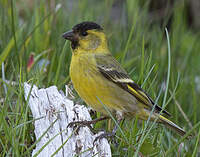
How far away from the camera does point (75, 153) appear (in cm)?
261

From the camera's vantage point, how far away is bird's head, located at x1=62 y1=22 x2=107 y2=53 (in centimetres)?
364

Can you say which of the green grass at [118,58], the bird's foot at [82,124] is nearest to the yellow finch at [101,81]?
the green grass at [118,58]

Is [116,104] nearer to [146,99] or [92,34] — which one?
[146,99]

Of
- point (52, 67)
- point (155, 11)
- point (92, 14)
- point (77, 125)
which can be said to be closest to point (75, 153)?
point (77, 125)

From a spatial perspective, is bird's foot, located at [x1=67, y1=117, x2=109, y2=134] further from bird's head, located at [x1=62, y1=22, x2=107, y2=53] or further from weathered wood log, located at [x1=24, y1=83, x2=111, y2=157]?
bird's head, located at [x1=62, y1=22, x2=107, y2=53]

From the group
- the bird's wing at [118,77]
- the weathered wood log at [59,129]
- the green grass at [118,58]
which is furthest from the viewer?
the bird's wing at [118,77]

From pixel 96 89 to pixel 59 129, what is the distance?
63 cm

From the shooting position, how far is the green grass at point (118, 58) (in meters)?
2.78

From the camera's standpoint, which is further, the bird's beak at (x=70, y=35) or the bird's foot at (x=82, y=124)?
the bird's beak at (x=70, y=35)

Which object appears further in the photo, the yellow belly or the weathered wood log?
the yellow belly

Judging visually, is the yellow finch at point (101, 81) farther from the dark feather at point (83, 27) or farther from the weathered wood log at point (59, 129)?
the weathered wood log at point (59, 129)

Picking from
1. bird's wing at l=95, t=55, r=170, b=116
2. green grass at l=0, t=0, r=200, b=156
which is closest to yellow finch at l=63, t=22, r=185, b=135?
bird's wing at l=95, t=55, r=170, b=116

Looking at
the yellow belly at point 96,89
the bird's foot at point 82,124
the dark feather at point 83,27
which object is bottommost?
the bird's foot at point 82,124

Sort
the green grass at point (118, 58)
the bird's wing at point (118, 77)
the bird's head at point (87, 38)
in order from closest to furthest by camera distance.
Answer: the green grass at point (118, 58)
the bird's wing at point (118, 77)
the bird's head at point (87, 38)
